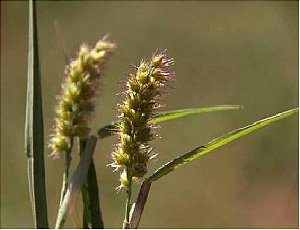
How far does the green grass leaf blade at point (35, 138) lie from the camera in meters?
0.23

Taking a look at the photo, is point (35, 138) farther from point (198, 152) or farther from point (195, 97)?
point (195, 97)

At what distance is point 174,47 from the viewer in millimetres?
1953

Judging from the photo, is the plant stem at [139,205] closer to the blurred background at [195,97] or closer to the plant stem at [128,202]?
the plant stem at [128,202]

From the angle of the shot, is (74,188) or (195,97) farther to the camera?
(195,97)

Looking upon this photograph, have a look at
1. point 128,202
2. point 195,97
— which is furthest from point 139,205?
point 195,97

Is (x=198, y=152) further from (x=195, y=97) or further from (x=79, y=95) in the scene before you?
(x=195, y=97)

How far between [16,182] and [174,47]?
69 centimetres

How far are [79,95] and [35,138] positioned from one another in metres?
0.02

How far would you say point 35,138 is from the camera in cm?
25

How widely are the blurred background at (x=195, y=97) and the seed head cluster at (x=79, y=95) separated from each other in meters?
1.02

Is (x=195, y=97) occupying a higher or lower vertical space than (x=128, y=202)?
higher

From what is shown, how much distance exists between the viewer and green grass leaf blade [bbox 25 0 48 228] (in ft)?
0.76

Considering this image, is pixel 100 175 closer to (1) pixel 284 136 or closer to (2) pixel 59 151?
(1) pixel 284 136

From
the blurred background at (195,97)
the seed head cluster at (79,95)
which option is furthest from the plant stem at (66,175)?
the blurred background at (195,97)
